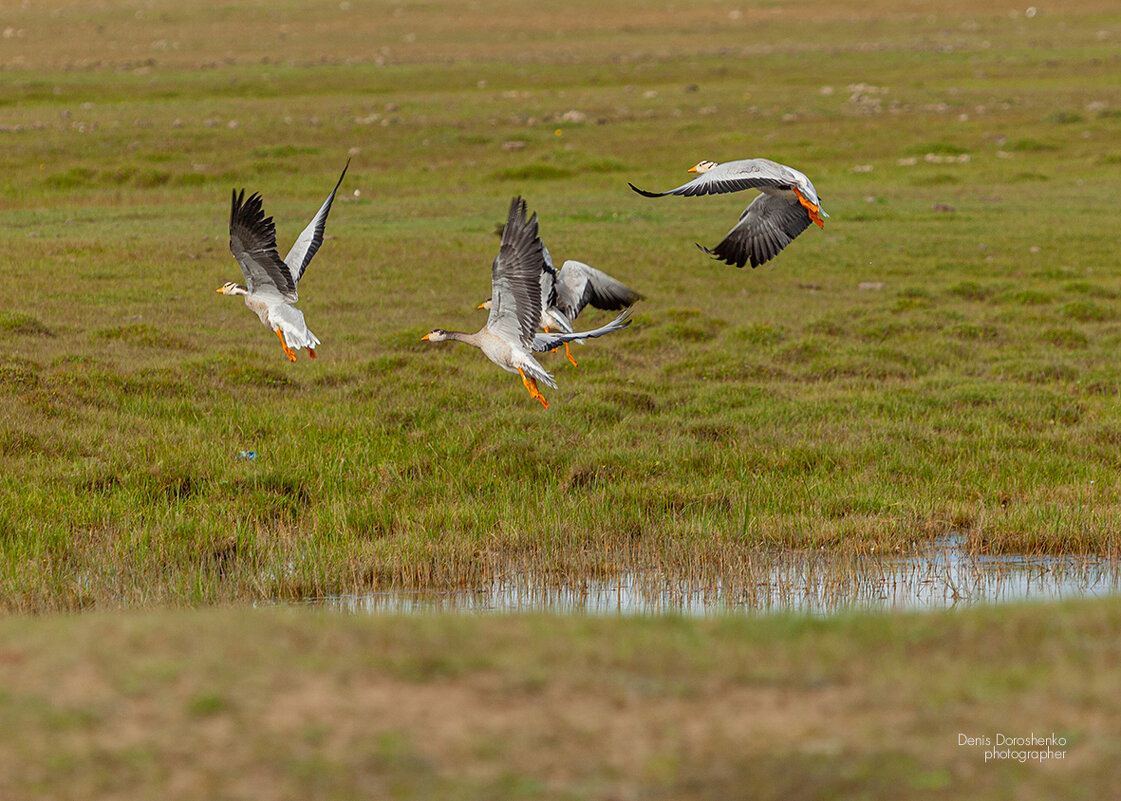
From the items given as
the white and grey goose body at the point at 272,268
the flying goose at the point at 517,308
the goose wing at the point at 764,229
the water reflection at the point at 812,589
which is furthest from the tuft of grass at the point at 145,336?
the water reflection at the point at 812,589

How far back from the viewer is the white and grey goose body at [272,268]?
10.3 metres

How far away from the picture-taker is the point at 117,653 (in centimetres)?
488

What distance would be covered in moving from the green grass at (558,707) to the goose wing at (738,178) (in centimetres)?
454

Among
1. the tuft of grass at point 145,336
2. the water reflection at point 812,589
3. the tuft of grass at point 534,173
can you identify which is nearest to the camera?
the water reflection at point 812,589

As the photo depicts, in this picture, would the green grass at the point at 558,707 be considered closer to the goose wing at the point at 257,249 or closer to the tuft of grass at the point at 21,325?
the goose wing at the point at 257,249

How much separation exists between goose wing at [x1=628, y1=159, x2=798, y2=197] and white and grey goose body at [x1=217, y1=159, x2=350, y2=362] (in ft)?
9.93

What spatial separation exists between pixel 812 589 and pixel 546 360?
6.88m

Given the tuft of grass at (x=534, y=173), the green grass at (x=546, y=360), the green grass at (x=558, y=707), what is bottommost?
the green grass at (x=558, y=707)

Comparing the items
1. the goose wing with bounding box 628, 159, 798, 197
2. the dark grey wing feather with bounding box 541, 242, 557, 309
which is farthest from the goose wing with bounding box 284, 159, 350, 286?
the goose wing with bounding box 628, 159, 798, 197

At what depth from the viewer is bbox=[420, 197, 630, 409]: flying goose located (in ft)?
29.4

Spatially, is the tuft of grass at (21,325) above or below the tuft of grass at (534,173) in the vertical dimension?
below

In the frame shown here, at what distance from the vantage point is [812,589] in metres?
8.31

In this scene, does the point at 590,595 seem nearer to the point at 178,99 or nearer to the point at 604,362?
the point at 604,362

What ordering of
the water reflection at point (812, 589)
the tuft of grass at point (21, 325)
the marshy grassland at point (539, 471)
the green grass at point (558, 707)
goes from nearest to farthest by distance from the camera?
the green grass at point (558, 707)
the marshy grassland at point (539, 471)
the water reflection at point (812, 589)
the tuft of grass at point (21, 325)
